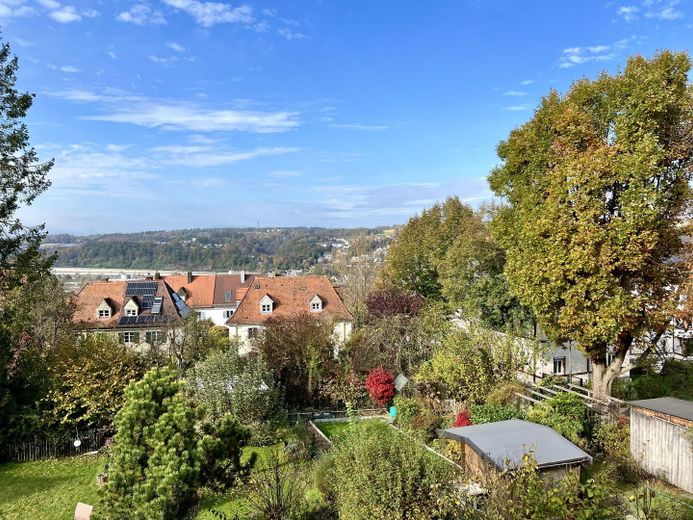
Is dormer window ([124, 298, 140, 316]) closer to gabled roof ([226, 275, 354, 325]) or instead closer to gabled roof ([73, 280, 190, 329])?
gabled roof ([73, 280, 190, 329])

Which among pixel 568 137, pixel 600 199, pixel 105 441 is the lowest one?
pixel 105 441

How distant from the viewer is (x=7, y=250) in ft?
43.0

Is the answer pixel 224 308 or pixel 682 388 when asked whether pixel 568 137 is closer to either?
pixel 682 388

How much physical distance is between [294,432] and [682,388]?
16.4 metres

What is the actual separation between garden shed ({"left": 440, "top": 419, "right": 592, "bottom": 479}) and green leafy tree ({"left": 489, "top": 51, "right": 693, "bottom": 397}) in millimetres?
4225

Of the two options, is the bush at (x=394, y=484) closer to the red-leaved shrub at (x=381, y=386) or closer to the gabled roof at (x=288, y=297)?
the red-leaved shrub at (x=381, y=386)

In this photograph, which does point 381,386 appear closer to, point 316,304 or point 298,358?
point 298,358

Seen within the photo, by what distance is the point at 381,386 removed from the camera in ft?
60.5

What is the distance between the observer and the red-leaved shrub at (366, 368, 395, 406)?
728 inches

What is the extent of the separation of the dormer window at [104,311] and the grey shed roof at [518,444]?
28322mm

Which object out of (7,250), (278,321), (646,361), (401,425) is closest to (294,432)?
(401,425)

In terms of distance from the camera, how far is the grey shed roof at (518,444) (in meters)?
10.2

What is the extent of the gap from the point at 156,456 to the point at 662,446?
1162 cm

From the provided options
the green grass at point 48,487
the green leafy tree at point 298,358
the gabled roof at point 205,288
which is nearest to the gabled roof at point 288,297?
the green leafy tree at point 298,358
